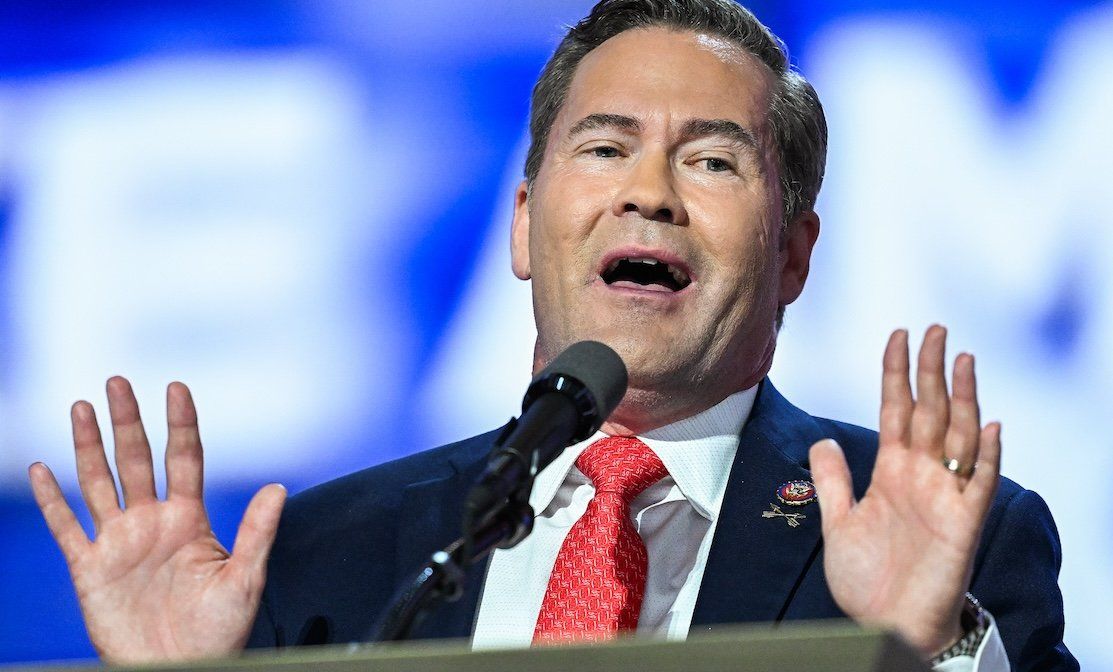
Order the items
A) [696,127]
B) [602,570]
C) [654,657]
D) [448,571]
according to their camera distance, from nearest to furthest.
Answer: [654,657] → [448,571] → [602,570] → [696,127]

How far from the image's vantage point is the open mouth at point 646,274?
2430mm

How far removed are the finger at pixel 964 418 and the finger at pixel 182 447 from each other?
0.92 m

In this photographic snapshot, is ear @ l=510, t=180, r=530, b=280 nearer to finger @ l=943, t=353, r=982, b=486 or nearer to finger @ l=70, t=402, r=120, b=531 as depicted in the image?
finger @ l=70, t=402, r=120, b=531

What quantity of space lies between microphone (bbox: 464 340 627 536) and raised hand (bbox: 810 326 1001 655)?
35 centimetres

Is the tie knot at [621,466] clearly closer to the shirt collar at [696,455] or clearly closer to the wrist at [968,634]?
the shirt collar at [696,455]

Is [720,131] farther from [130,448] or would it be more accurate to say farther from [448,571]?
[448,571]

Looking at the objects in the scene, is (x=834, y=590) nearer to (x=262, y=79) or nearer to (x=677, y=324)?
(x=677, y=324)

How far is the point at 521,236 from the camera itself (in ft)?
9.10

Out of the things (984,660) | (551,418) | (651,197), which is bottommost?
(984,660)

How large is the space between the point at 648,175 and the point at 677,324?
0.24m

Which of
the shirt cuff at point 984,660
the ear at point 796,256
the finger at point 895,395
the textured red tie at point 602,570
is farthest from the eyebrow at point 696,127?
the shirt cuff at point 984,660

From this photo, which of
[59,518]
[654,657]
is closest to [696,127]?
[59,518]

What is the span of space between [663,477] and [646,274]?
36 cm

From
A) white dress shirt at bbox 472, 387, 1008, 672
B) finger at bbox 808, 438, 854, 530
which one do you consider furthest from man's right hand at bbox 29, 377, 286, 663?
finger at bbox 808, 438, 854, 530
